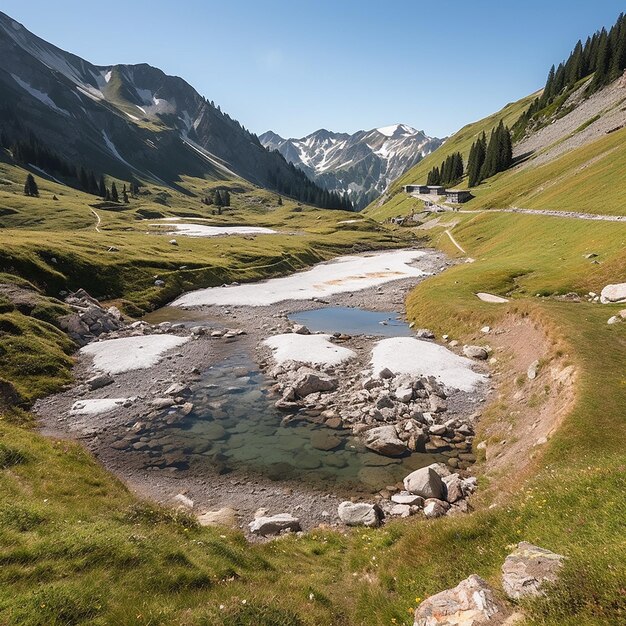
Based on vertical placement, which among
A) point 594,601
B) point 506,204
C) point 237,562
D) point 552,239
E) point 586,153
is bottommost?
point 237,562

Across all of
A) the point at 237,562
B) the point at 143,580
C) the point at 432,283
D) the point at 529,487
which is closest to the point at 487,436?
the point at 529,487

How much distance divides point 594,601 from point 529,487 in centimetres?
740

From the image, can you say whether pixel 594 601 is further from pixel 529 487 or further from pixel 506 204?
pixel 506 204

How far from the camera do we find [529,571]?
370 inches

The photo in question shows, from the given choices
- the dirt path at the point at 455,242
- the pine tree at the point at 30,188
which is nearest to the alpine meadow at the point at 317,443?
the dirt path at the point at 455,242

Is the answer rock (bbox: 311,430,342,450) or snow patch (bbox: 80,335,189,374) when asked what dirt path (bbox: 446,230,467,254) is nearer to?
snow patch (bbox: 80,335,189,374)

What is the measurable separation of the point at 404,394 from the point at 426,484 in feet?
35.0

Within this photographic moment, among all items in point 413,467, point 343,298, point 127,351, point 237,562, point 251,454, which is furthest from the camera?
point 343,298

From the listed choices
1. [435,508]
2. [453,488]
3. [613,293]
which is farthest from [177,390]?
[613,293]

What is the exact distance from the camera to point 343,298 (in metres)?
71.4

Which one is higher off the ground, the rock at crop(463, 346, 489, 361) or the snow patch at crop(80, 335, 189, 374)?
the snow patch at crop(80, 335, 189, 374)

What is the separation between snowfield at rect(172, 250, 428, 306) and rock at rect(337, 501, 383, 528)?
48191 millimetres

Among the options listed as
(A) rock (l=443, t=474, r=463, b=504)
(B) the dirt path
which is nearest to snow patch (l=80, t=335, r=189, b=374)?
(A) rock (l=443, t=474, r=463, b=504)

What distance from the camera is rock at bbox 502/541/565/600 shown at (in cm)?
896
